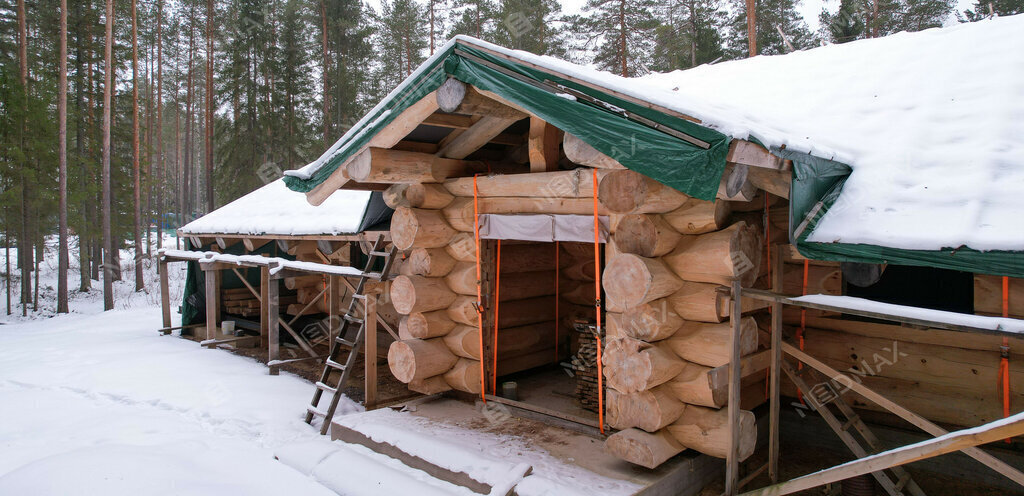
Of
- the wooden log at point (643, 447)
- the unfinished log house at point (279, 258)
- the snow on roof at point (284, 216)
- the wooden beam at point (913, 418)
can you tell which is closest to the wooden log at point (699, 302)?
the wooden beam at point (913, 418)

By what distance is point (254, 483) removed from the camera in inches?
195

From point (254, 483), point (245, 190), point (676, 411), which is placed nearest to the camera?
point (676, 411)

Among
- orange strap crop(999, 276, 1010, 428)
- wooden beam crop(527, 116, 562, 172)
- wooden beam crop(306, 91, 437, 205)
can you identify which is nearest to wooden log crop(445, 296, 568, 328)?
wooden beam crop(527, 116, 562, 172)

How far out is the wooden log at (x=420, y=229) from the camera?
603cm

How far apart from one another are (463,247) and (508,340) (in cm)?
151

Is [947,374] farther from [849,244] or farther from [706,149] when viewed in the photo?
[706,149]

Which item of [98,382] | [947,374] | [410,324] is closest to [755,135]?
[947,374]

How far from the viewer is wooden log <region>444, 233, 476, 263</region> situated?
6.08 meters

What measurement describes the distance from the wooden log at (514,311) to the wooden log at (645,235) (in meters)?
2.10

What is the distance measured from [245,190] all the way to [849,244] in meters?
20.4

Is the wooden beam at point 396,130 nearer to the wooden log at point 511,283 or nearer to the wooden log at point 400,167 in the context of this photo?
the wooden log at point 400,167

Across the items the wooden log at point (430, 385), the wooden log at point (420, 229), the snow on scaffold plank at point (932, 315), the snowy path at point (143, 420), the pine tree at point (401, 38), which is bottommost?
the snowy path at point (143, 420)

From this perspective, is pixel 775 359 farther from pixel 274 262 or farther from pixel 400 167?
pixel 274 262

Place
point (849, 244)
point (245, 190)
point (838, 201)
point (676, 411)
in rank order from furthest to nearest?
Answer: point (245, 190)
point (676, 411)
point (838, 201)
point (849, 244)
